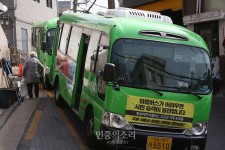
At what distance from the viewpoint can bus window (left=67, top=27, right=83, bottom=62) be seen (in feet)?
24.7

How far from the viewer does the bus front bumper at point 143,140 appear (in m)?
4.97

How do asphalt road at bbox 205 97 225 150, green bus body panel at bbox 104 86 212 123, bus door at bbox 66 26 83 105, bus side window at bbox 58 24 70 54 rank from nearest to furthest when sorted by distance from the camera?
green bus body panel at bbox 104 86 212 123 < asphalt road at bbox 205 97 225 150 < bus door at bbox 66 26 83 105 < bus side window at bbox 58 24 70 54

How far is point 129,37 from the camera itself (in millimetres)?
5258

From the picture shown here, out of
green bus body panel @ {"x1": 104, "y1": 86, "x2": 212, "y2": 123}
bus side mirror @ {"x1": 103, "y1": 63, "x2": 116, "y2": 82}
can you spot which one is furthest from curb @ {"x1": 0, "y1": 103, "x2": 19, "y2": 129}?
bus side mirror @ {"x1": 103, "y1": 63, "x2": 116, "y2": 82}

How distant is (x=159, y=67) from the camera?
207 inches

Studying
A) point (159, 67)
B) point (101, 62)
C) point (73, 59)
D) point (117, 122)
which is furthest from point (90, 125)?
point (73, 59)

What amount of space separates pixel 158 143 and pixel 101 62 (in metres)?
1.85

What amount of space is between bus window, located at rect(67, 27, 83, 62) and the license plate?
334cm

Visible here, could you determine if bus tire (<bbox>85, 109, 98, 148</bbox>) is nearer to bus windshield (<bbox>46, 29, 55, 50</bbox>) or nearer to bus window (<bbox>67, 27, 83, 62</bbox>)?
bus window (<bbox>67, 27, 83, 62</bbox>)

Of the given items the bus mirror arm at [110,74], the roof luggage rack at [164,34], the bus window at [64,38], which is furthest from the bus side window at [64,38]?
the bus mirror arm at [110,74]

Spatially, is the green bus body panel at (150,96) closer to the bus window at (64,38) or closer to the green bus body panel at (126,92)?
the green bus body panel at (126,92)

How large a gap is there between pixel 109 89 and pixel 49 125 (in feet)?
9.71

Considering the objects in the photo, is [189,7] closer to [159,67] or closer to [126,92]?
[159,67]

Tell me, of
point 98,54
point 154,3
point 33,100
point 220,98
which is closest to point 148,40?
point 98,54
